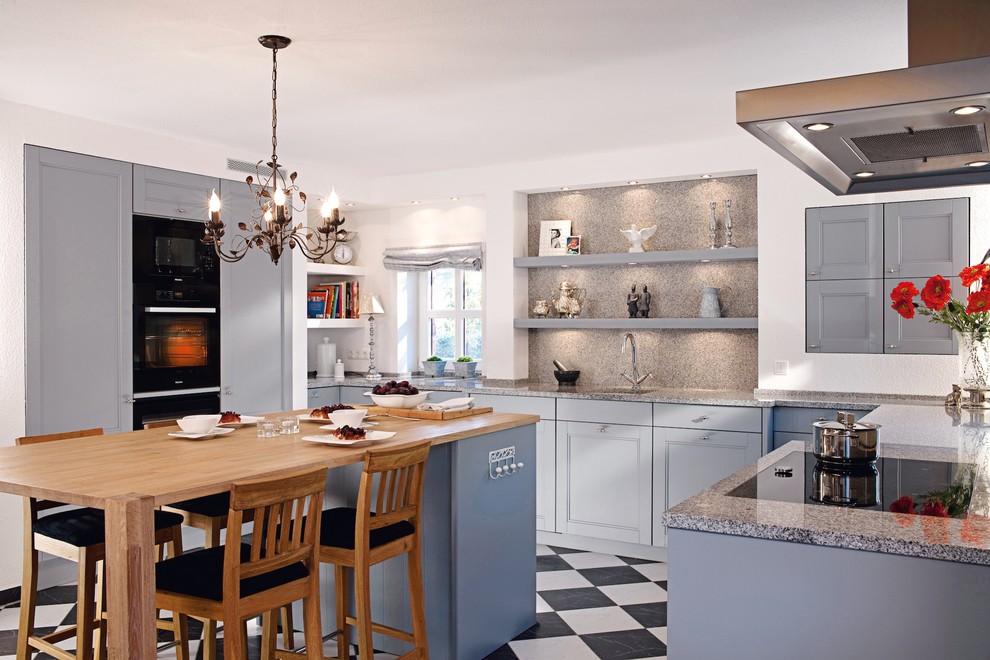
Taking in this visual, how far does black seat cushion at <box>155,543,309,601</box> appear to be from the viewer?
89.9 inches

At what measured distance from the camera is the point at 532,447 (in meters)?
3.67

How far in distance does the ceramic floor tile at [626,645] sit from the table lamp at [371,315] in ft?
10.3

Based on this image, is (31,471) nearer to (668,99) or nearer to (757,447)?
(668,99)

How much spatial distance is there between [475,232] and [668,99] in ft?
7.86

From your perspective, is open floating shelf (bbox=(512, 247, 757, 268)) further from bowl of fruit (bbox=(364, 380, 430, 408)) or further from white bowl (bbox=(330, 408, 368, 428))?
white bowl (bbox=(330, 408, 368, 428))

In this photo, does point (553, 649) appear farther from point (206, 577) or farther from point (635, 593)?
point (206, 577)

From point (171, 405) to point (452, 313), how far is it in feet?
7.53

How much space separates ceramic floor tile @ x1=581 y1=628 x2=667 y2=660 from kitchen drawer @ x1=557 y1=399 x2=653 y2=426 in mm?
1406

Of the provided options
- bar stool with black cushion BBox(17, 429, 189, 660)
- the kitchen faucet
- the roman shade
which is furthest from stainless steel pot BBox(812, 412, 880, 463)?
the roman shade

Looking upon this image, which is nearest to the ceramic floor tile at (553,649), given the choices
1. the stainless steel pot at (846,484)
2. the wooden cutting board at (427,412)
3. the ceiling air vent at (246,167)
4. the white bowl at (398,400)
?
the wooden cutting board at (427,412)

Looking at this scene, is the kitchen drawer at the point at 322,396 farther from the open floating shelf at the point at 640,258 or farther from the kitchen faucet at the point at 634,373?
the kitchen faucet at the point at 634,373

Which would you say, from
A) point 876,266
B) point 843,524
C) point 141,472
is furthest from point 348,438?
point 876,266

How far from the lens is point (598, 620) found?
12.3 ft

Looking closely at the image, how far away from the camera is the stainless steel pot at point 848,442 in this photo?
89.4 inches
